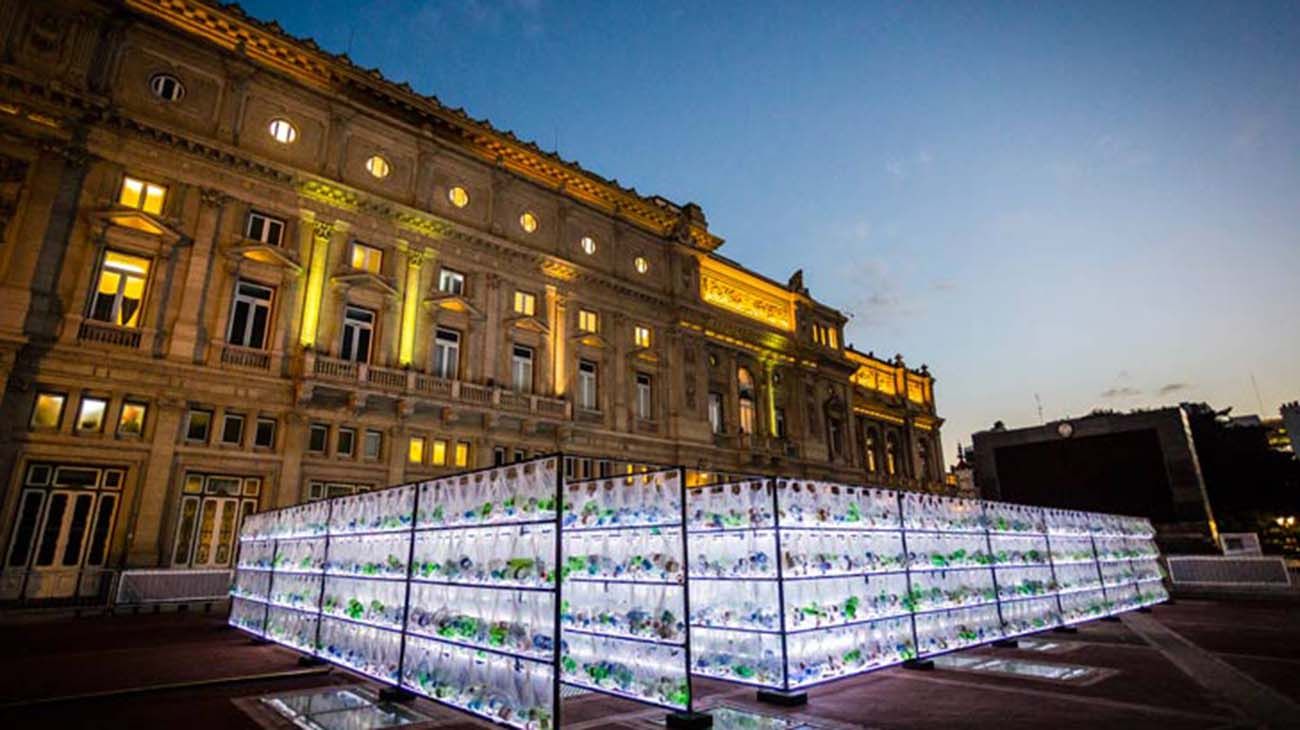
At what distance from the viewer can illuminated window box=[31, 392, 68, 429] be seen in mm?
15281

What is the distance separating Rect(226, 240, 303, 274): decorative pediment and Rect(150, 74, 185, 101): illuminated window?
4780 mm

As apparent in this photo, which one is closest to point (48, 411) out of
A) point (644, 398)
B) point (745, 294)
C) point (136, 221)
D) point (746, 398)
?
point (136, 221)

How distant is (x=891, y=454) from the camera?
161 feet

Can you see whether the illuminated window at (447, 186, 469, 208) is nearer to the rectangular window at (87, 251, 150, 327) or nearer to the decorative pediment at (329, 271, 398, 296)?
the decorative pediment at (329, 271, 398, 296)

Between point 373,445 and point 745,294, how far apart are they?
22222 mm

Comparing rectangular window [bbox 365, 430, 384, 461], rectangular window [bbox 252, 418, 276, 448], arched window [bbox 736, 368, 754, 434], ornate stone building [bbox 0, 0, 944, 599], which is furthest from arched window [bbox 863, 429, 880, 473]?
rectangular window [bbox 252, 418, 276, 448]

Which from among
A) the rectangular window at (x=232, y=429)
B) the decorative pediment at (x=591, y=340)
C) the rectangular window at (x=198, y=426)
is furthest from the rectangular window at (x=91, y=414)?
the decorative pediment at (x=591, y=340)

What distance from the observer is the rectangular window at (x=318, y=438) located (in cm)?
1923

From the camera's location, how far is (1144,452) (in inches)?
1107

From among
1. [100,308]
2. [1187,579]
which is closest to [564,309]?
[100,308]

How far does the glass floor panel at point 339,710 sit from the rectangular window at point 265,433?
42.5 feet

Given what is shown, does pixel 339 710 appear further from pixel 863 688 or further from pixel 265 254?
pixel 265 254

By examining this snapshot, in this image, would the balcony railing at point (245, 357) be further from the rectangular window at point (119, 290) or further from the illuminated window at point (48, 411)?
the illuminated window at point (48, 411)

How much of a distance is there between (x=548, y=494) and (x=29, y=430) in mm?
16675
